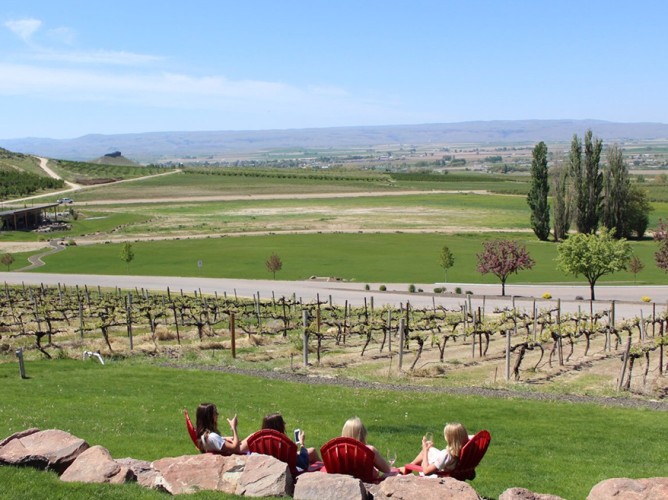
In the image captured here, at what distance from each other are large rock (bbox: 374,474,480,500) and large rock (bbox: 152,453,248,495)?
2.03 meters

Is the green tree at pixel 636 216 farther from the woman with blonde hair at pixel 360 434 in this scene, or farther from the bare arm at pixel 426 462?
the woman with blonde hair at pixel 360 434

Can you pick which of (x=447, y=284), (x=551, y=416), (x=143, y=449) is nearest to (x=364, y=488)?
(x=143, y=449)

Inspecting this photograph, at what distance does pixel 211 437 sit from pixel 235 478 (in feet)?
4.14

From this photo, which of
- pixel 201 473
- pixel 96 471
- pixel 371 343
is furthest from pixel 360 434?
pixel 371 343

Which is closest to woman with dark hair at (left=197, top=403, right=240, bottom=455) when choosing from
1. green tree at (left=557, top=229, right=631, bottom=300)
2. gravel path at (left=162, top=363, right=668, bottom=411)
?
gravel path at (left=162, top=363, right=668, bottom=411)

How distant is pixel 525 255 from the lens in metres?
56.4

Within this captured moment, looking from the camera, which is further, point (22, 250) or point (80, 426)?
point (22, 250)

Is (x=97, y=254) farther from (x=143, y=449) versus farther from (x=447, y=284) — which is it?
(x=143, y=449)

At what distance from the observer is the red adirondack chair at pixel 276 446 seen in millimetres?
11562

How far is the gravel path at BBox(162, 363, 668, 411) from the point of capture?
24358 mm

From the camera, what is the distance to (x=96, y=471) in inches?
441

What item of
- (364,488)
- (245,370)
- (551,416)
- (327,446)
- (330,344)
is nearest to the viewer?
(364,488)

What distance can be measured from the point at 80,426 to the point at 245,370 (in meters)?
12.7

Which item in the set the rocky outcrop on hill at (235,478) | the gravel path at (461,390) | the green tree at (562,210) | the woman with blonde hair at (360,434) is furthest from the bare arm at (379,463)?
the green tree at (562,210)
